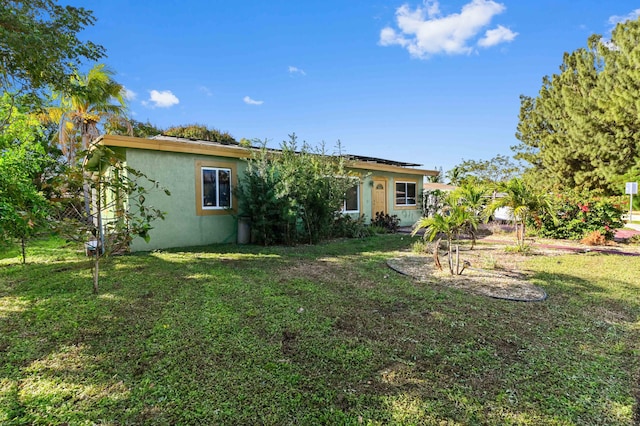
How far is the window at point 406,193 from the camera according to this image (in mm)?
15114

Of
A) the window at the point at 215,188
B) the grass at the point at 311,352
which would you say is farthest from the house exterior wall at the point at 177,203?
the grass at the point at 311,352

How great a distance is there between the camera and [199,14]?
10.9 m

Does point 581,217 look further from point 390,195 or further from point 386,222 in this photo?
point 390,195

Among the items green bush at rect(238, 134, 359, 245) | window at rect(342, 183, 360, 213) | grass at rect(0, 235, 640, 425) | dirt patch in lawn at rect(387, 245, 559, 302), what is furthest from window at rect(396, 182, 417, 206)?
grass at rect(0, 235, 640, 425)

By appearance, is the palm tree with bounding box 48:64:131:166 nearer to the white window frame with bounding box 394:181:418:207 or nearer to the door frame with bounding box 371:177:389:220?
the door frame with bounding box 371:177:389:220

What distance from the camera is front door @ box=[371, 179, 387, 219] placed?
13.8 meters

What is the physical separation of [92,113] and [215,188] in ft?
21.2

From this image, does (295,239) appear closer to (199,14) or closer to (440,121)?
(199,14)

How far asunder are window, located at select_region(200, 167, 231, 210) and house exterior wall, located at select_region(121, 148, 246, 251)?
205mm

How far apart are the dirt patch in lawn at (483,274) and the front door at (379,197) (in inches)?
237

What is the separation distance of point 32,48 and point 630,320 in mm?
9135

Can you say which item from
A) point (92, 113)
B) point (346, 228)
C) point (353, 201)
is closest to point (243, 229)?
point (346, 228)

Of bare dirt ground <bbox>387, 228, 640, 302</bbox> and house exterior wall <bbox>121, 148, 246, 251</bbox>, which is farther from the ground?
house exterior wall <bbox>121, 148, 246, 251</bbox>

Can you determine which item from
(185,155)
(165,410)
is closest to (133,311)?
(165,410)
